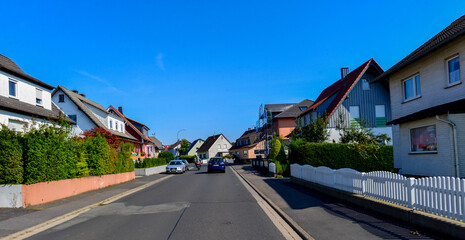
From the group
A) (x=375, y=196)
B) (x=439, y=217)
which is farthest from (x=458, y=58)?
(x=439, y=217)

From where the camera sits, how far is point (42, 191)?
11812mm

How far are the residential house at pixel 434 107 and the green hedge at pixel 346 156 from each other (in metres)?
5.31

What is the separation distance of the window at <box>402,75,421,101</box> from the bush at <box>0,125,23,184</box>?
16.4 metres

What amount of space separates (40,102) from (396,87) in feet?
76.1

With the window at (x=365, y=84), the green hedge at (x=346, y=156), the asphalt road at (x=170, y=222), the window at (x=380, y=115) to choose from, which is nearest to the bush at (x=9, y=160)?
the asphalt road at (x=170, y=222)

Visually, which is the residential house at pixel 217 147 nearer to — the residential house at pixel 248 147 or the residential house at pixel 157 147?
the residential house at pixel 248 147

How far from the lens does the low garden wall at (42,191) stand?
35.3 feet

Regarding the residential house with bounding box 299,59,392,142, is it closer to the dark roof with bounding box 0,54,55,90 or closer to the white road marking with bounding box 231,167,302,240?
the white road marking with bounding box 231,167,302,240

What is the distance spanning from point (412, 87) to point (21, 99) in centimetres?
2282

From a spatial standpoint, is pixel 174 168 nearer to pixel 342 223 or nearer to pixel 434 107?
pixel 434 107

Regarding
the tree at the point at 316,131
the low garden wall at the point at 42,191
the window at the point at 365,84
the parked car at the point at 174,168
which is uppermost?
the window at the point at 365,84

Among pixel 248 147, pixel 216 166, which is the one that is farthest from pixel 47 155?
pixel 248 147

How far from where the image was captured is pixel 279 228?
25.1 ft

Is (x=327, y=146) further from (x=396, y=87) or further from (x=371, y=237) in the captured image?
(x=371, y=237)
